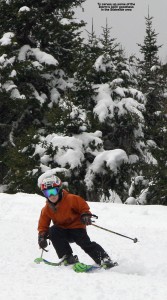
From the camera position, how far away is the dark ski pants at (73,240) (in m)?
6.61

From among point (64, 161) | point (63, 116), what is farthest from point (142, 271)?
point (63, 116)

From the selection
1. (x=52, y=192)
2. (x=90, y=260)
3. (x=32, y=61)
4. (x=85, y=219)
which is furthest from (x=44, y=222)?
(x=32, y=61)

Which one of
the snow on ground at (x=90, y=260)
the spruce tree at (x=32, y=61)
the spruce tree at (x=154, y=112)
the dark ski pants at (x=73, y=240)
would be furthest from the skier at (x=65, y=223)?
the spruce tree at (x=32, y=61)

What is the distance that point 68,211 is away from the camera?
6723mm

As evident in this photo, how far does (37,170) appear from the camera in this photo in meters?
14.5

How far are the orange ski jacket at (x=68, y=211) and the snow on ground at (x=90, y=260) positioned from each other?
76 cm

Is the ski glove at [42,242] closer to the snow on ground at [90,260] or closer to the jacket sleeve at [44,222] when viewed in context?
the jacket sleeve at [44,222]

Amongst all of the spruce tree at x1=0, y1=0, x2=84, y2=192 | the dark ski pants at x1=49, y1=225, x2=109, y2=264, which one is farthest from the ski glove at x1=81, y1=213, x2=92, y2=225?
the spruce tree at x1=0, y1=0, x2=84, y2=192

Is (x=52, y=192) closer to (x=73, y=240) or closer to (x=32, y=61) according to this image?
(x=73, y=240)

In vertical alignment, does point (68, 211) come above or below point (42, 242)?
above

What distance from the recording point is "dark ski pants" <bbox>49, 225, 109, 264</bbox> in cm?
661

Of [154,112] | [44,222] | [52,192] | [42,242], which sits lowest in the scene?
[154,112]

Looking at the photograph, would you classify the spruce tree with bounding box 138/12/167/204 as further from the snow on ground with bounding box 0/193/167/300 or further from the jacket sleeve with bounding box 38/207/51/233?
the jacket sleeve with bounding box 38/207/51/233

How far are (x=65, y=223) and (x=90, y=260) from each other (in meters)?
0.90
